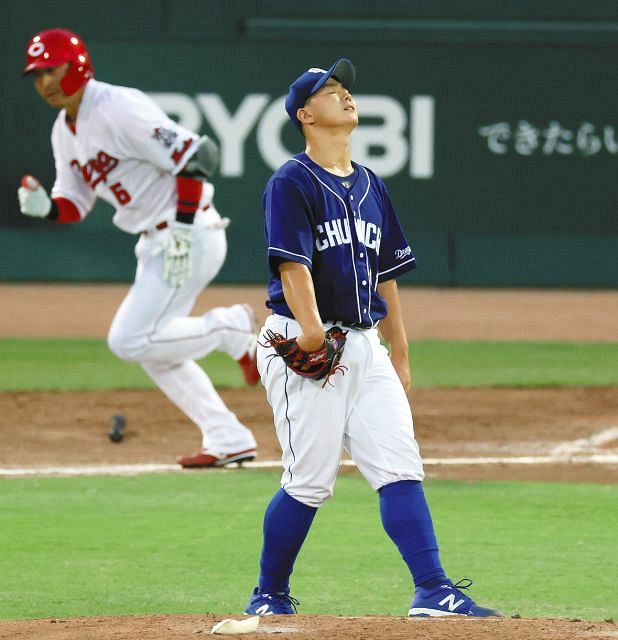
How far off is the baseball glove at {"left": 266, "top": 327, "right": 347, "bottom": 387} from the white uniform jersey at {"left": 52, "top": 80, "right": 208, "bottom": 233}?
3.42 m

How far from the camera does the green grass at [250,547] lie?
5355 millimetres

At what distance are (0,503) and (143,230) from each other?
6.03ft

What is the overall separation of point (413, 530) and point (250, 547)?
63.6 inches

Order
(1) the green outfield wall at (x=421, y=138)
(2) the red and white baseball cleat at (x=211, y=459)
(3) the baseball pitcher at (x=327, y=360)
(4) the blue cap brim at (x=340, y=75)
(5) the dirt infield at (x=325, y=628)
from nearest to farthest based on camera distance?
(5) the dirt infield at (x=325, y=628) < (3) the baseball pitcher at (x=327, y=360) < (4) the blue cap brim at (x=340, y=75) < (2) the red and white baseball cleat at (x=211, y=459) < (1) the green outfield wall at (x=421, y=138)

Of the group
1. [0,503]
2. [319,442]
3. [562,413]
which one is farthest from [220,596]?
[562,413]

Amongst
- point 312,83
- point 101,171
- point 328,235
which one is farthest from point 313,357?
point 101,171

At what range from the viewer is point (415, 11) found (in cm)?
1584

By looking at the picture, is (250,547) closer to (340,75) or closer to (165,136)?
(340,75)

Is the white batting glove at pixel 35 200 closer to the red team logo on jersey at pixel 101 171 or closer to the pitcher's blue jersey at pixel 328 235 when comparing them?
the red team logo on jersey at pixel 101 171

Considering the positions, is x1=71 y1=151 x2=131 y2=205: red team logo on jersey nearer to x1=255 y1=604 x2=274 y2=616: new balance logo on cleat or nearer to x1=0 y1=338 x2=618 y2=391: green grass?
x1=0 y1=338 x2=618 y2=391: green grass

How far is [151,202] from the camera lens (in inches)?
322

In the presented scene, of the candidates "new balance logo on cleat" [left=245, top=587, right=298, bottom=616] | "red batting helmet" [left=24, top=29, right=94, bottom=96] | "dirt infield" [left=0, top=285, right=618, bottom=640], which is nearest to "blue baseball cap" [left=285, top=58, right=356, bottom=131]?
"new balance logo on cleat" [left=245, top=587, right=298, bottom=616]

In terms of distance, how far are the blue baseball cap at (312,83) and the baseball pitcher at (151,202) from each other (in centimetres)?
291

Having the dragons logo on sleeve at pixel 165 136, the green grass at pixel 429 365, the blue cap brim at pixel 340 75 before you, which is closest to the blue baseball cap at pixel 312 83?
the blue cap brim at pixel 340 75
